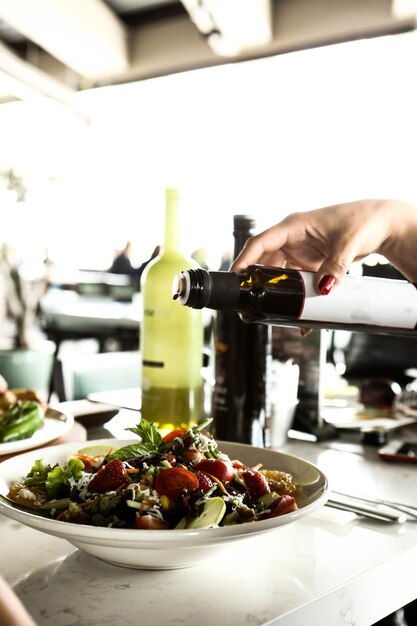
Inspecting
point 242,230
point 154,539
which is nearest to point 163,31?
point 242,230

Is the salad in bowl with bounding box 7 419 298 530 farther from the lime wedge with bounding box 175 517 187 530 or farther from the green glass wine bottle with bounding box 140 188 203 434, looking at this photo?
the green glass wine bottle with bounding box 140 188 203 434

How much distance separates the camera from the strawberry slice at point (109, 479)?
696 millimetres

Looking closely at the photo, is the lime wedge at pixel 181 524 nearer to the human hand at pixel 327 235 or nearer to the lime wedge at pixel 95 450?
the lime wedge at pixel 95 450

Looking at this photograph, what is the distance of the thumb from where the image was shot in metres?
0.90

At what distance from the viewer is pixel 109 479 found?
699mm

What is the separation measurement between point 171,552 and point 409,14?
6192 mm

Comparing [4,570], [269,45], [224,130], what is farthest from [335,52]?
[4,570]

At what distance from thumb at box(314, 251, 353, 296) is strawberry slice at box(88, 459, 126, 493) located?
361 mm

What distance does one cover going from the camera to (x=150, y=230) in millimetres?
12172

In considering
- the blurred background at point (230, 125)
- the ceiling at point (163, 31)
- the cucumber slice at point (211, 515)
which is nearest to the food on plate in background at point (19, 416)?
the cucumber slice at point (211, 515)

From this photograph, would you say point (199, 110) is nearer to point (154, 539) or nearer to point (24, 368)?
point (24, 368)

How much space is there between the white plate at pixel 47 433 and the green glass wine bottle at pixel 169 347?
0.48ft

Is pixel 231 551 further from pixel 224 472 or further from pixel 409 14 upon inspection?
pixel 409 14

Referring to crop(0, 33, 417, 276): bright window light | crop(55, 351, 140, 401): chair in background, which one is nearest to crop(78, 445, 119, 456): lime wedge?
crop(55, 351, 140, 401): chair in background
